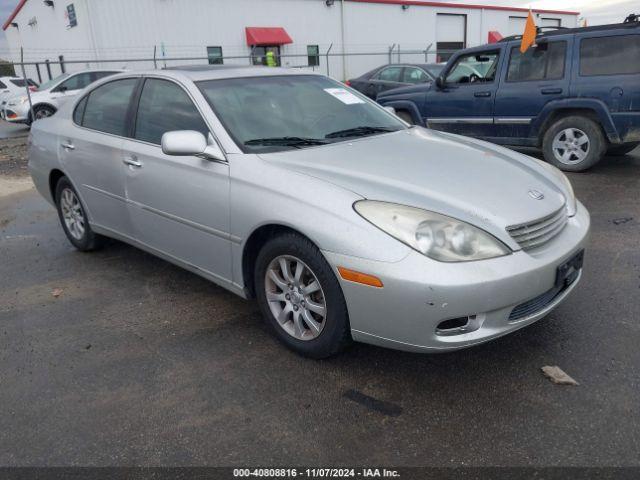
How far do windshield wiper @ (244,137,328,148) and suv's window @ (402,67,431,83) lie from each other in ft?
31.8

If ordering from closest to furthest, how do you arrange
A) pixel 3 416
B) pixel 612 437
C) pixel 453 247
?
pixel 612 437 < pixel 453 247 < pixel 3 416

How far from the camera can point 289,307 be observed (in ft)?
10.1

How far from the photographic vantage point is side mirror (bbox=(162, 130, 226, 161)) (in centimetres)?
315

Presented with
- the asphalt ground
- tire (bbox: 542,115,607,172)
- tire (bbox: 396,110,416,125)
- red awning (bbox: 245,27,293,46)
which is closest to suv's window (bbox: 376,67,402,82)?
tire (bbox: 396,110,416,125)

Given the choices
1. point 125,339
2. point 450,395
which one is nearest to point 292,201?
point 450,395

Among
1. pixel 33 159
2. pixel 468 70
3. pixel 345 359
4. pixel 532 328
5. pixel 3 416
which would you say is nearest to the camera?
pixel 3 416

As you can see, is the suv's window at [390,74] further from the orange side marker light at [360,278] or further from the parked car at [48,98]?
the orange side marker light at [360,278]

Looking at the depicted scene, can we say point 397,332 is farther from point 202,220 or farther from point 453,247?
point 202,220

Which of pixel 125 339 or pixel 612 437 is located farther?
pixel 125 339

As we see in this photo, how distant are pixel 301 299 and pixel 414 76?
35.7 ft

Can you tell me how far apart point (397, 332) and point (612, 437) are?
1.01 meters

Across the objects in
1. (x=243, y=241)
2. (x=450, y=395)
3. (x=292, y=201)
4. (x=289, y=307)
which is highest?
(x=292, y=201)

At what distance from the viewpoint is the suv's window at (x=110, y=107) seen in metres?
4.12

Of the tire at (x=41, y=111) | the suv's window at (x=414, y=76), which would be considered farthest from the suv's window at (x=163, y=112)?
the tire at (x=41, y=111)
